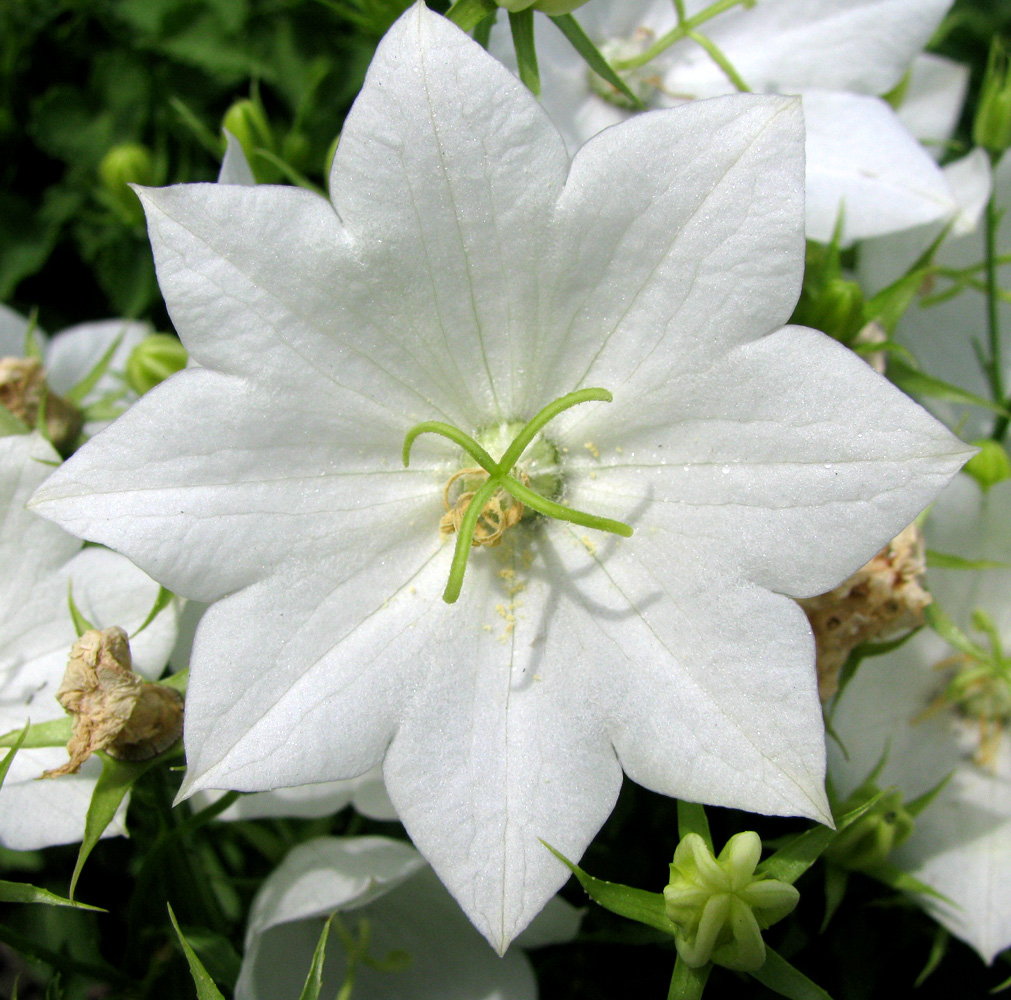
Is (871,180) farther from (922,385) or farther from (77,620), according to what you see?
(77,620)

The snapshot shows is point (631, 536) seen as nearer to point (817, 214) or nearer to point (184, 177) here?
point (817, 214)

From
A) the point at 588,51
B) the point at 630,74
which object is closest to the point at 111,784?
the point at 588,51

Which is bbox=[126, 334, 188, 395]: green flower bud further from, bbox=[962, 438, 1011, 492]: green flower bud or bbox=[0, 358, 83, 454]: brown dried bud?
bbox=[962, 438, 1011, 492]: green flower bud

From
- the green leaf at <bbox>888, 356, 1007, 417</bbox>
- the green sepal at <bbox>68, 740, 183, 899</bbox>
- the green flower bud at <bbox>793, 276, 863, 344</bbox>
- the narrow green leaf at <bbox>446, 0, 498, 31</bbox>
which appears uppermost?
the narrow green leaf at <bbox>446, 0, 498, 31</bbox>

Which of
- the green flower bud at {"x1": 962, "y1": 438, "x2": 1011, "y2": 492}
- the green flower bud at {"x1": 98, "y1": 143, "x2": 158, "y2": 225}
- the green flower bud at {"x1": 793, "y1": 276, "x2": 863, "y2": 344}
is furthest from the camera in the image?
the green flower bud at {"x1": 98, "y1": 143, "x2": 158, "y2": 225}

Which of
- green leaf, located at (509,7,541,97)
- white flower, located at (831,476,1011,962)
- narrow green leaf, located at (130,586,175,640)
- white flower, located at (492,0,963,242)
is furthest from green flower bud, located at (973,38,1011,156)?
narrow green leaf, located at (130,586,175,640)

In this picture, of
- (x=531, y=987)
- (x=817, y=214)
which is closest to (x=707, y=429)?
(x=817, y=214)
